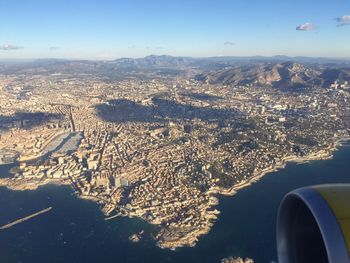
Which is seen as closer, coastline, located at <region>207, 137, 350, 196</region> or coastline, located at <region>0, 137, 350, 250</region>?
coastline, located at <region>0, 137, 350, 250</region>

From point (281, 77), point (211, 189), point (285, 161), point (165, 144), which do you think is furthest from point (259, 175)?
point (281, 77)

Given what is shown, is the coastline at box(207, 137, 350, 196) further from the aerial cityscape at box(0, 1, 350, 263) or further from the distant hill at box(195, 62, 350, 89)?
the distant hill at box(195, 62, 350, 89)

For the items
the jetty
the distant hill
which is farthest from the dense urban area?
the distant hill

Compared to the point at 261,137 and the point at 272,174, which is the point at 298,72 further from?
the point at 272,174

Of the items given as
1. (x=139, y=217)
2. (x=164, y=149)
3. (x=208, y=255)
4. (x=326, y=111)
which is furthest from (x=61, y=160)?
(x=326, y=111)

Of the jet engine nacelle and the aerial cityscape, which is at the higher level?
the jet engine nacelle

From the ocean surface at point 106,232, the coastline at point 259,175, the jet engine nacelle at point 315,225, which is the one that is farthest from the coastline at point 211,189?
the jet engine nacelle at point 315,225

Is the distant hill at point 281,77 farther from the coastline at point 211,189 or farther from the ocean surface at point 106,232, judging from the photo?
the ocean surface at point 106,232
